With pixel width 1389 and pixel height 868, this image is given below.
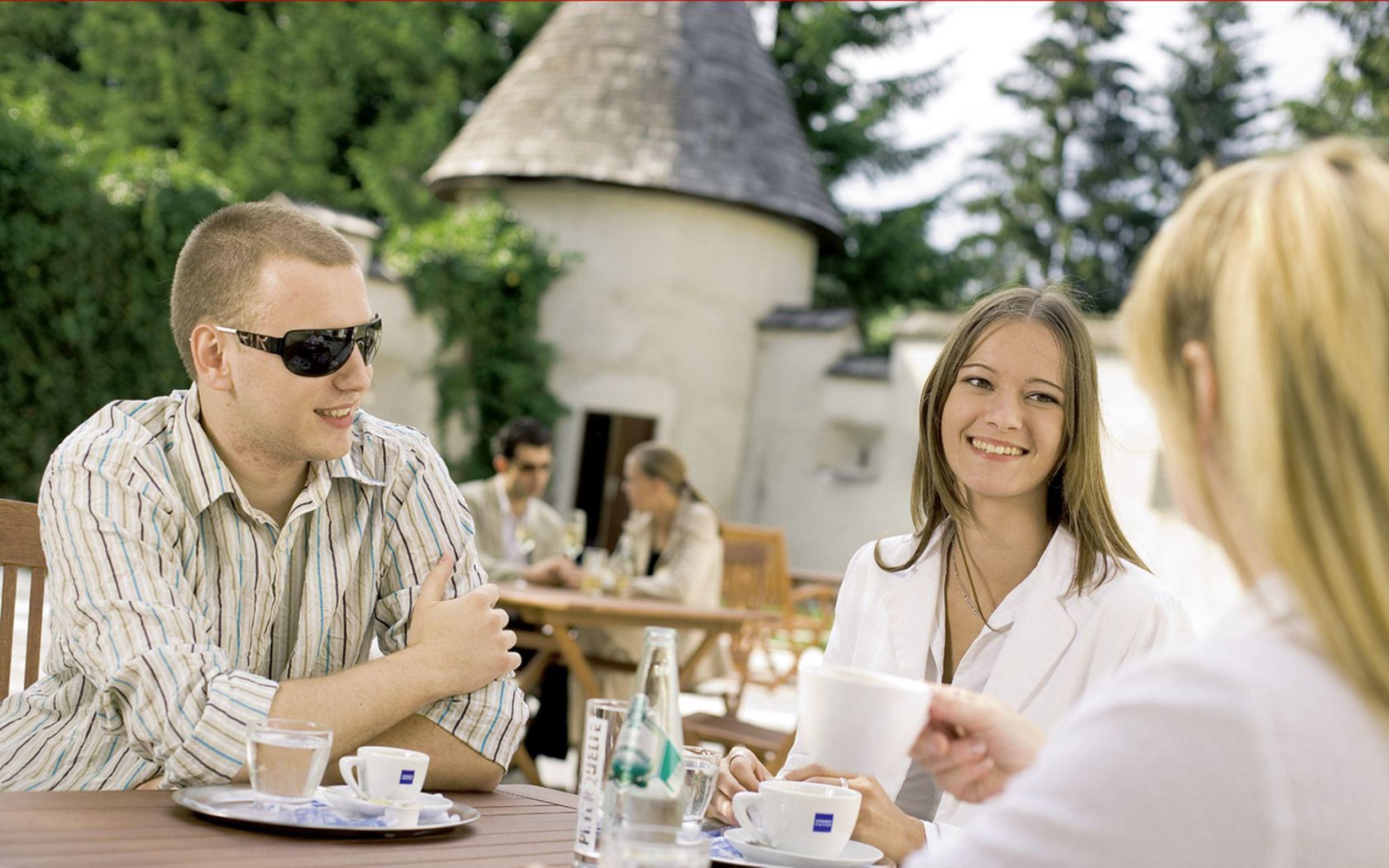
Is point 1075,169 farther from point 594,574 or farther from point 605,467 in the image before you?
point 594,574

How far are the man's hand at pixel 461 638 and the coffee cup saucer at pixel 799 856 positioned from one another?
1.72 feet

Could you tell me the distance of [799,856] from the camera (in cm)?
183

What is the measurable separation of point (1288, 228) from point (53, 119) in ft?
93.8

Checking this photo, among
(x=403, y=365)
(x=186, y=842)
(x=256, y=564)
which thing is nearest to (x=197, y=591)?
(x=256, y=564)

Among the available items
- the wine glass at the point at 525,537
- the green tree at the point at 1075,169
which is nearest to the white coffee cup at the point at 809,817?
the wine glass at the point at 525,537

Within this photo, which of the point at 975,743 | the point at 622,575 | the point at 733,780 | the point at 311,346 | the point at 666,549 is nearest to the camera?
the point at 975,743

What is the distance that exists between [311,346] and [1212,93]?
3432cm

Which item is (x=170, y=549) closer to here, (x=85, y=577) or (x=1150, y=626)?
(x=85, y=577)

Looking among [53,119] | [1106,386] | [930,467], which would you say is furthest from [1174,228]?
[53,119]

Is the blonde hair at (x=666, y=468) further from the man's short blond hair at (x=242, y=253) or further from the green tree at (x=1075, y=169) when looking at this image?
the green tree at (x=1075, y=169)

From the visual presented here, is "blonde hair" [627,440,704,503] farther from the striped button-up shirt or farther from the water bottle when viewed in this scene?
the water bottle

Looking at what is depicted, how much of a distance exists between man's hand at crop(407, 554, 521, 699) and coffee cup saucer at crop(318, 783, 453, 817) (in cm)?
26

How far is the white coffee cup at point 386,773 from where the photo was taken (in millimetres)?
1883

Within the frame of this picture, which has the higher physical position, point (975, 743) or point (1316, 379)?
point (1316, 379)
